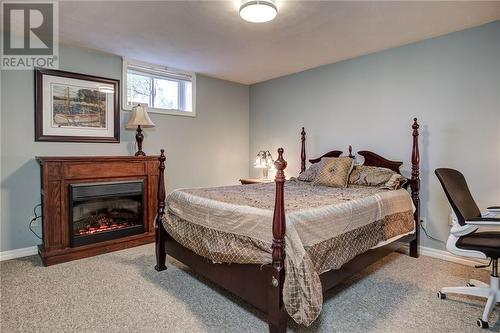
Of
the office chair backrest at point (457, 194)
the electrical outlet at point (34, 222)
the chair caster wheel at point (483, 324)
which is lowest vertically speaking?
the chair caster wheel at point (483, 324)

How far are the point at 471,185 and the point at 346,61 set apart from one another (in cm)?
213

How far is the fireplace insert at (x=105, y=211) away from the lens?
3.18 metres

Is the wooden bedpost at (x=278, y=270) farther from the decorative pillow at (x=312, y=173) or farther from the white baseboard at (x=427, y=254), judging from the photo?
the white baseboard at (x=427, y=254)

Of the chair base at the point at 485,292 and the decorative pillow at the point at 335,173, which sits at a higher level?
the decorative pillow at the point at 335,173

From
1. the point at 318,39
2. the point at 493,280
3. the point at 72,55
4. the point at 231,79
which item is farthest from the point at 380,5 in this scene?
the point at 72,55

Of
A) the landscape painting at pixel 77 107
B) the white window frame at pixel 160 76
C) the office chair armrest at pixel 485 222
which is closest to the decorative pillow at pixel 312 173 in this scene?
the office chair armrest at pixel 485 222

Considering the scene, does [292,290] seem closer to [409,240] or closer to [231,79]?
[409,240]

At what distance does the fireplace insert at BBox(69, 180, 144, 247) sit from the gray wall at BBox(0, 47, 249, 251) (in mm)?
558

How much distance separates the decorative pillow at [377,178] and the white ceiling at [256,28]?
1.46 meters

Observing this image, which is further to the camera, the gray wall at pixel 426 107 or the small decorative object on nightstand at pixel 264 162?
the small decorative object on nightstand at pixel 264 162

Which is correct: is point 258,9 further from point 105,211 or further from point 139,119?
point 105,211

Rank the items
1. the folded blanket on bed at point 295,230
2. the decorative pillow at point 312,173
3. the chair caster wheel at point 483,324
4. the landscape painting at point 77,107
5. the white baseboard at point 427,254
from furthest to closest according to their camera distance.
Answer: the decorative pillow at point 312,173
the landscape painting at point 77,107
the white baseboard at point 427,254
the chair caster wheel at point 483,324
the folded blanket on bed at point 295,230

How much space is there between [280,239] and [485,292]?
165cm

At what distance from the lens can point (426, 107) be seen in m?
3.29
